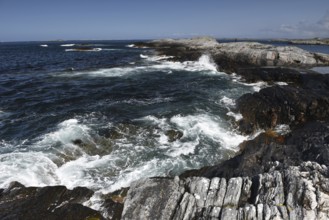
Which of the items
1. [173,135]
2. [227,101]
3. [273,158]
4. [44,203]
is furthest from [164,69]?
[44,203]

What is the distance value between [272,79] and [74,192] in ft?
93.4

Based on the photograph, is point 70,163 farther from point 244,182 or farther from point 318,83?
point 318,83

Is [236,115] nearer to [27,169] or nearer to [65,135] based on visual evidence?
[65,135]

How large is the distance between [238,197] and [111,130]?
428 inches

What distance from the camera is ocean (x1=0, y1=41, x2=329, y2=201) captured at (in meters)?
13.2

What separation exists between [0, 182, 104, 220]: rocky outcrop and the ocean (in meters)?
1.35

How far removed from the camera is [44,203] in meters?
9.38

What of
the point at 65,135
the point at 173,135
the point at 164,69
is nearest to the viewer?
the point at 65,135

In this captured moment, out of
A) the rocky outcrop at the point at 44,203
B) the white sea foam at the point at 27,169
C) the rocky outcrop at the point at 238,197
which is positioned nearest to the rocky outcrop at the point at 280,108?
the rocky outcrop at the point at 238,197

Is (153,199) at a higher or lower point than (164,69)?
lower

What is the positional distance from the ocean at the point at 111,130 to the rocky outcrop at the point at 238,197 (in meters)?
3.45

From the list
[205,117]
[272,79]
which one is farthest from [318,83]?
[205,117]

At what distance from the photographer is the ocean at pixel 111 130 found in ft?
43.2

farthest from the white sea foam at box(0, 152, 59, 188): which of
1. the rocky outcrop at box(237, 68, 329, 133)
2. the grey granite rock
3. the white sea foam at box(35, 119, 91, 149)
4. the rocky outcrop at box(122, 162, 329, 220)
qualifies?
the rocky outcrop at box(237, 68, 329, 133)
